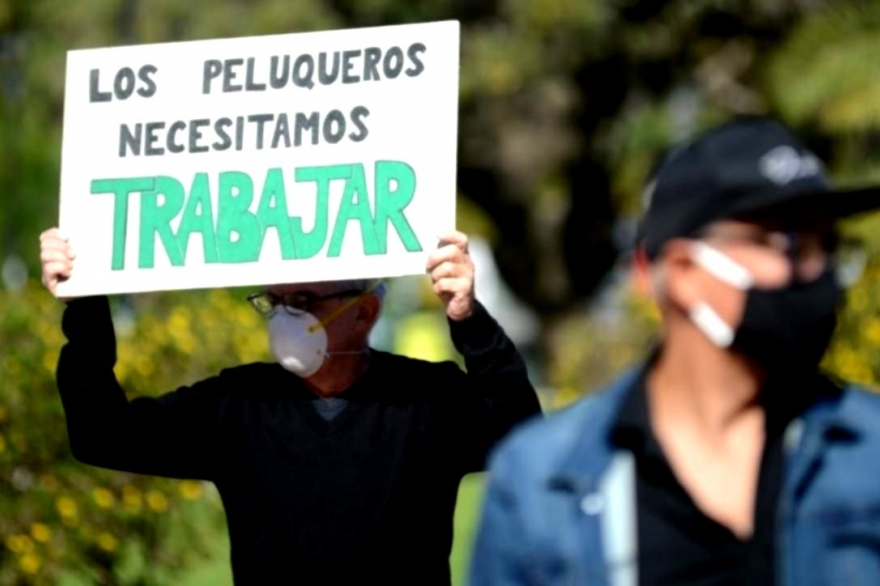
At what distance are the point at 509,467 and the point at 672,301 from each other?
336 mm

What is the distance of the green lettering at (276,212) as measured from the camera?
532cm

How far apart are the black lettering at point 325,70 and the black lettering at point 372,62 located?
77 millimetres

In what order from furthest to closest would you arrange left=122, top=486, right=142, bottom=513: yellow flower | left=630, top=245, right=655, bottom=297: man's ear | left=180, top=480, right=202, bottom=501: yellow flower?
1. left=180, top=480, right=202, bottom=501: yellow flower
2. left=122, top=486, right=142, bottom=513: yellow flower
3. left=630, top=245, right=655, bottom=297: man's ear

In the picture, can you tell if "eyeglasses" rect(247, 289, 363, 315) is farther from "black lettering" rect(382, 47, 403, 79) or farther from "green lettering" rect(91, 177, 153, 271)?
"black lettering" rect(382, 47, 403, 79)

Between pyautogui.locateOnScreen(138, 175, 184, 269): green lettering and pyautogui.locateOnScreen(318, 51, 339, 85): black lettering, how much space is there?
409 mm

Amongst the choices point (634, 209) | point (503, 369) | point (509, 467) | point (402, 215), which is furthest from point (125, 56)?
point (634, 209)

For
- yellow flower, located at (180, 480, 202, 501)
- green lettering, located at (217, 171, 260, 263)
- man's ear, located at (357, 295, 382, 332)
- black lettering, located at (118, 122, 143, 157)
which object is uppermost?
black lettering, located at (118, 122, 143, 157)

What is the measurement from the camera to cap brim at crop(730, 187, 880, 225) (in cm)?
336

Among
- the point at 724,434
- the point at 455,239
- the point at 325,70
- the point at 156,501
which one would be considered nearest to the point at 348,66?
the point at 325,70

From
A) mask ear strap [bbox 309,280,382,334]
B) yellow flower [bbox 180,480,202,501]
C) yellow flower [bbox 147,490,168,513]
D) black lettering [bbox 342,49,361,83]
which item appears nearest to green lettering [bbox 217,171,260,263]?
mask ear strap [bbox 309,280,382,334]

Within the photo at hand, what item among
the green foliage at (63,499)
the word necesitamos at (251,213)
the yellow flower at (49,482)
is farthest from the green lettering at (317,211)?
the yellow flower at (49,482)

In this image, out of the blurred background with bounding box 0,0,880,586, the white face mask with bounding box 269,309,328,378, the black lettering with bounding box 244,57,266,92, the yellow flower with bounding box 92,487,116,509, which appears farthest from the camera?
the blurred background with bounding box 0,0,880,586

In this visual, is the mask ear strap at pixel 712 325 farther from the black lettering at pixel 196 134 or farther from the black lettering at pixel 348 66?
the black lettering at pixel 196 134

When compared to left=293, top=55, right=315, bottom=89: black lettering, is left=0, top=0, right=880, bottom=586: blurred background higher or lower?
higher
